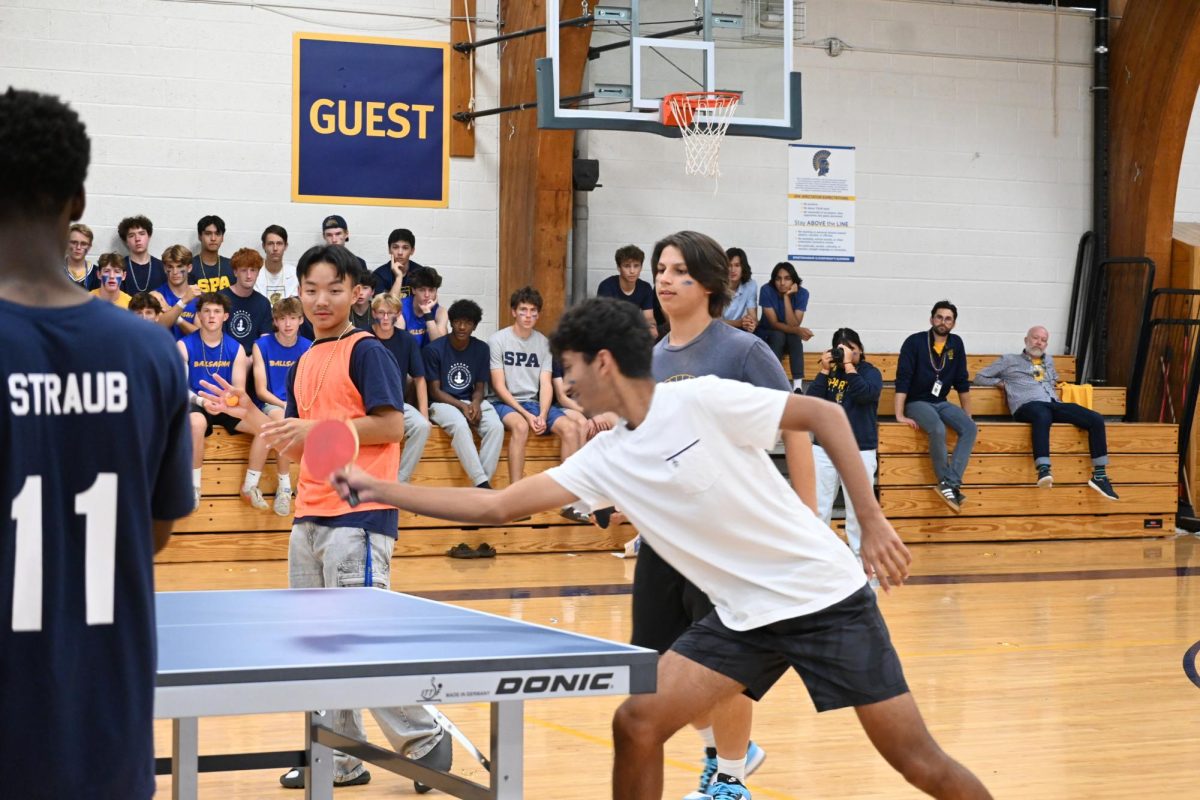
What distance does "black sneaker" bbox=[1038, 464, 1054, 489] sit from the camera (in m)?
12.6

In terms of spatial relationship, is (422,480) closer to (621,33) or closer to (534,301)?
(534,301)

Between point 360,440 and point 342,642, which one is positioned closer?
point 342,642

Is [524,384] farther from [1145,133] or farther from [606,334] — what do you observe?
[606,334]

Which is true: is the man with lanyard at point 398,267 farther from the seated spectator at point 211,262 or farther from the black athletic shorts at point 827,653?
the black athletic shorts at point 827,653

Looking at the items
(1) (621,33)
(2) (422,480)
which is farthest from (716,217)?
(2) (422,480)

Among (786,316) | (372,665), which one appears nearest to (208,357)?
(786,316)

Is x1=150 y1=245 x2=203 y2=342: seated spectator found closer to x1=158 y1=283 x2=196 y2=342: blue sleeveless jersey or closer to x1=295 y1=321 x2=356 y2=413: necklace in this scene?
x1=158 y1=283 x2=196 y2=342: blue sleeveless jersey

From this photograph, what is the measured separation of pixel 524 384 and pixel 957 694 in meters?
5.91

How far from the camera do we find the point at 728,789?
4.27 meters

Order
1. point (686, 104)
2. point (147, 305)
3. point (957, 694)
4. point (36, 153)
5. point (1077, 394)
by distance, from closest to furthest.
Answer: point (36, 153), point (957, 694), point (147, 305), point (686, 104), point (1077, 394)

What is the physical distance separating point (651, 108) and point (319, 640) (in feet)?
26.0

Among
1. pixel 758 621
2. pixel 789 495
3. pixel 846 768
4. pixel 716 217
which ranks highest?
pixel 716 217

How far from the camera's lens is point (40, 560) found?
189 centimetres

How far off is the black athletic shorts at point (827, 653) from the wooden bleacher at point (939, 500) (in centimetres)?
766
